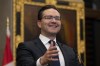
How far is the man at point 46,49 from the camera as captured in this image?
267 centimetres

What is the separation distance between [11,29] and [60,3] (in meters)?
0.85

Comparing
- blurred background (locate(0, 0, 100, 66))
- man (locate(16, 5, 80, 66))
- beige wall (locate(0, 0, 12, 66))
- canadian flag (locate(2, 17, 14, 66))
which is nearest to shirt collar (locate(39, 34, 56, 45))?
man (locate(16, 5, 80, 66))

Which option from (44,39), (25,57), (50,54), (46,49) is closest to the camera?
(50,54)

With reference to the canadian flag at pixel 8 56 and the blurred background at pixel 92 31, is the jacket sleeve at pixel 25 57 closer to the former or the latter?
the canadian flag at pixel 8 56

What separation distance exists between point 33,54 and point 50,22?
0.39m

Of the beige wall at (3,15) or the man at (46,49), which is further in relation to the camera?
the beige wall at (3,15)

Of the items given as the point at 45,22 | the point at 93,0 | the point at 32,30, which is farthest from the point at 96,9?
the point at 45,22

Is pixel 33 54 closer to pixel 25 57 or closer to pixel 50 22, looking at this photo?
pixel 25 57

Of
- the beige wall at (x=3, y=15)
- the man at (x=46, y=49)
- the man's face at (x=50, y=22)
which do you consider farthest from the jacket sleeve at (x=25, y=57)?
the beige wall at (x=3, y=15)

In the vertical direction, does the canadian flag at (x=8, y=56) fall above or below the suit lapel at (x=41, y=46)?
below

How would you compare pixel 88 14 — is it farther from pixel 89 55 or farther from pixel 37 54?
pixel 37 54

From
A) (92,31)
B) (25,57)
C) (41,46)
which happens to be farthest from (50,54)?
(92,31)

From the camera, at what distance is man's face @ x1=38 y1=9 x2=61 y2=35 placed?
304 cm

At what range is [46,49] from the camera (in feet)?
9.53
